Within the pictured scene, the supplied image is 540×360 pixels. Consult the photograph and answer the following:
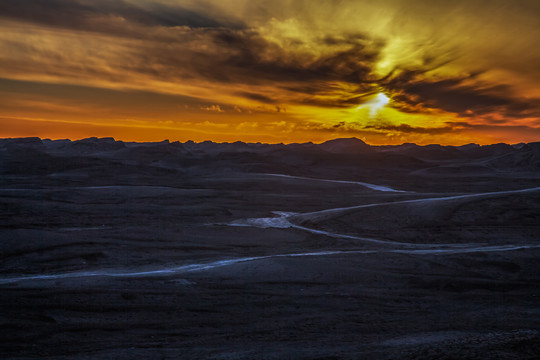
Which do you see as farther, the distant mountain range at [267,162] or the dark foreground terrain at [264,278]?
the distant mountain range at [267,162]

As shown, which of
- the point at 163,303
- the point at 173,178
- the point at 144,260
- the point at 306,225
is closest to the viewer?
the point at 163,303

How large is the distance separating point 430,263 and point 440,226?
908 centimetres

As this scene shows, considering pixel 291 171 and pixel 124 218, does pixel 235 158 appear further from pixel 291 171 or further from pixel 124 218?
pixel 124 218

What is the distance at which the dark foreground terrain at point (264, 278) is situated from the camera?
9.09 meters

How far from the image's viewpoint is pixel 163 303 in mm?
12195

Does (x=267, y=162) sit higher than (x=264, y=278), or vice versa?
(x=267, y=162)

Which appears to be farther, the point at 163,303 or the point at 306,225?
the point at 306,225

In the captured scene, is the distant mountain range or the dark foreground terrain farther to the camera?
the distant mountain range

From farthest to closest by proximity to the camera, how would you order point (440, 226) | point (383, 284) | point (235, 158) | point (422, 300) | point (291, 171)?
1. point (235, 158)
2. point (291, 171)
3. point (440, 226)
4. point (383, 284)
5. point (422, 300)

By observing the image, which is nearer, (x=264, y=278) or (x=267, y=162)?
(x=264, y=278)

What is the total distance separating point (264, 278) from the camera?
15023 mm

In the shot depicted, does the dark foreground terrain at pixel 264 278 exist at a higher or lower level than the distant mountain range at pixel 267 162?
lower

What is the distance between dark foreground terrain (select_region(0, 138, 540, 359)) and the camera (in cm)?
909

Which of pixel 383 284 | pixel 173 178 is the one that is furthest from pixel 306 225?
pixel 173 178
